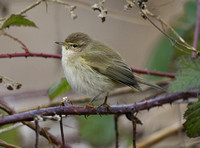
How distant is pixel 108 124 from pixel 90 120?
0.57 feet

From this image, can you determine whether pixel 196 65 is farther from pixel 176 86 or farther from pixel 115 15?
pixel 115 15

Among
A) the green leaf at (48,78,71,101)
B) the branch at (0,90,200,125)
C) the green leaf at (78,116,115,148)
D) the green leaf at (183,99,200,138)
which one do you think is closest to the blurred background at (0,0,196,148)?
the green leaf at (78,116,115,148)

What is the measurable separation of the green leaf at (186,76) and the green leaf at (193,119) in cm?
11

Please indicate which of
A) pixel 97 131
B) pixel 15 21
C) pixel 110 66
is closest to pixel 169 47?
pixel 110 66

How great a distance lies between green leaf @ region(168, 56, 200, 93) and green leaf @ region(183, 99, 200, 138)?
11cm

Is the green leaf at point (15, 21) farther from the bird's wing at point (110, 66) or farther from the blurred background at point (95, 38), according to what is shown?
the blurred background at point (95, 38)

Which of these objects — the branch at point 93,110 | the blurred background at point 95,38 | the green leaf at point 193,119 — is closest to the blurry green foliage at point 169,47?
the blurred background at point 95,38

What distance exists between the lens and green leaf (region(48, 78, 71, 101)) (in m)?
2.68

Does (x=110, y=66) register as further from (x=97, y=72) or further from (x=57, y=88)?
(x=57, y=88)

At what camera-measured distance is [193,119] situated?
7.53 feet

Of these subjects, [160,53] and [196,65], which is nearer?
[196,65]

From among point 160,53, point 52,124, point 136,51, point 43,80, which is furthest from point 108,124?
point 136,51

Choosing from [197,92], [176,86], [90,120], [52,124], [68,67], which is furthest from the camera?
[52,124]

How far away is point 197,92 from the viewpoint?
2.61 meters
